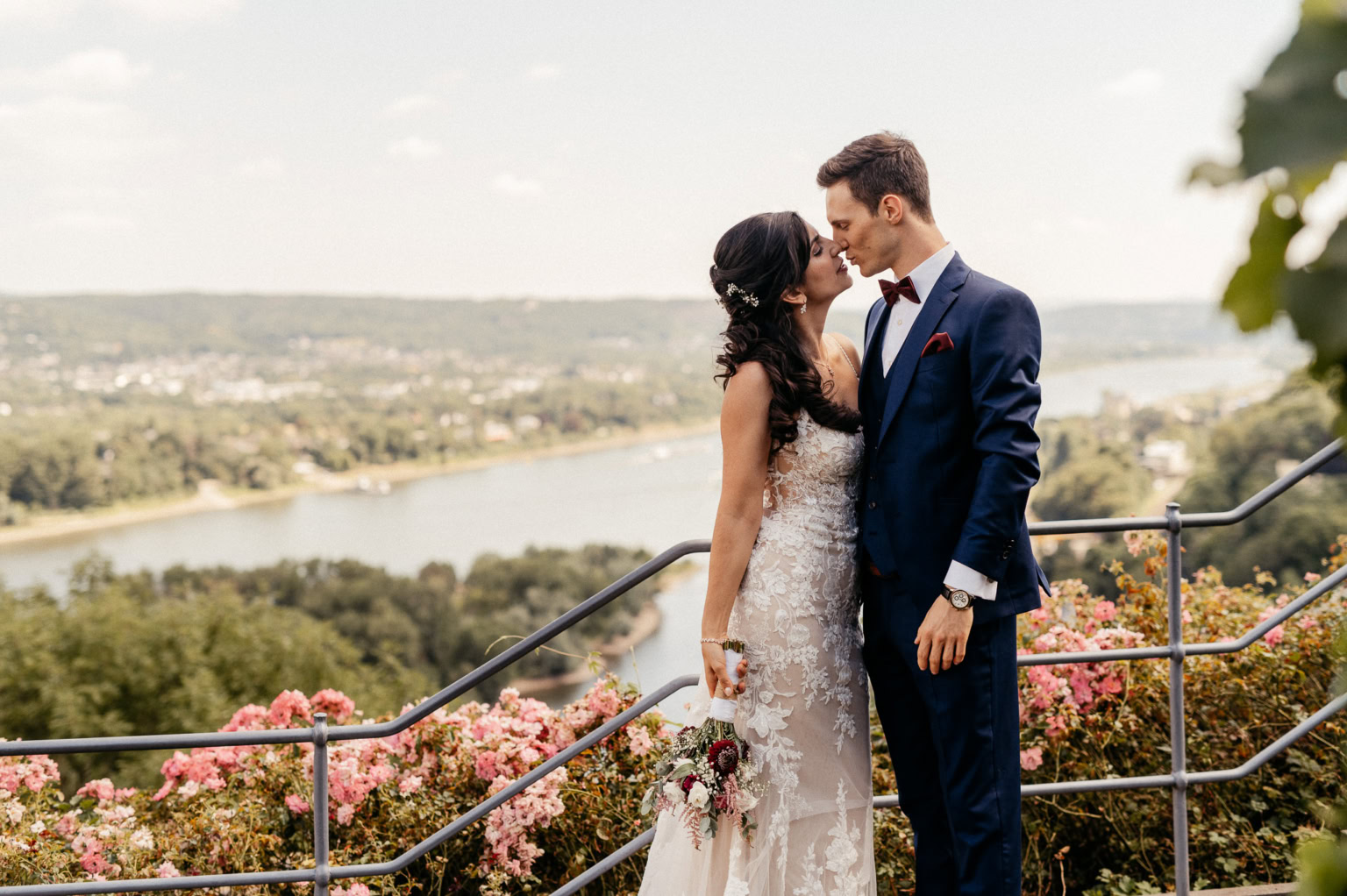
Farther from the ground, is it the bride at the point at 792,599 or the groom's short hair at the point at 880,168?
the groom's short hair at the point at 880,168

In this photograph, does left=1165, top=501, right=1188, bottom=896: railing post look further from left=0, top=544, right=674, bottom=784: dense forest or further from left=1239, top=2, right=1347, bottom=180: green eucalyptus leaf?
left=0, top=544, right=674, bottom=784: dense forest

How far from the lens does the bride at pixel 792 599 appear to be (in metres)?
2.31

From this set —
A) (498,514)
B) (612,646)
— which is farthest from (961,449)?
(498,514)

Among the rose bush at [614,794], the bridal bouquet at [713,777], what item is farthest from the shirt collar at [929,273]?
the rose bush at [614,794]

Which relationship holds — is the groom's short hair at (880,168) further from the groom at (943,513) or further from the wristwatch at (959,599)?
the wristwatch at (959,599)

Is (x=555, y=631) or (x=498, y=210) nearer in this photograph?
(x=555, y=631)

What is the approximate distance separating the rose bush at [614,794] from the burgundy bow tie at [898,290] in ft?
4.92

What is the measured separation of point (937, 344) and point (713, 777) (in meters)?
1.04

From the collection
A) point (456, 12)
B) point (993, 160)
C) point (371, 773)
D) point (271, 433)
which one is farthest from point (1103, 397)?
point (456, 12)

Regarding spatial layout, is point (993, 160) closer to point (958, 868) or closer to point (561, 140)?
point (561, 140)

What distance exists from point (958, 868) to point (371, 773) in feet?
6.00

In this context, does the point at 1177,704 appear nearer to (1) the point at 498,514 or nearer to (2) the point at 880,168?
(2) the point at 880,168

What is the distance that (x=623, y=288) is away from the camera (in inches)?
2525

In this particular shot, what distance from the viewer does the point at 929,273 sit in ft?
7.39
